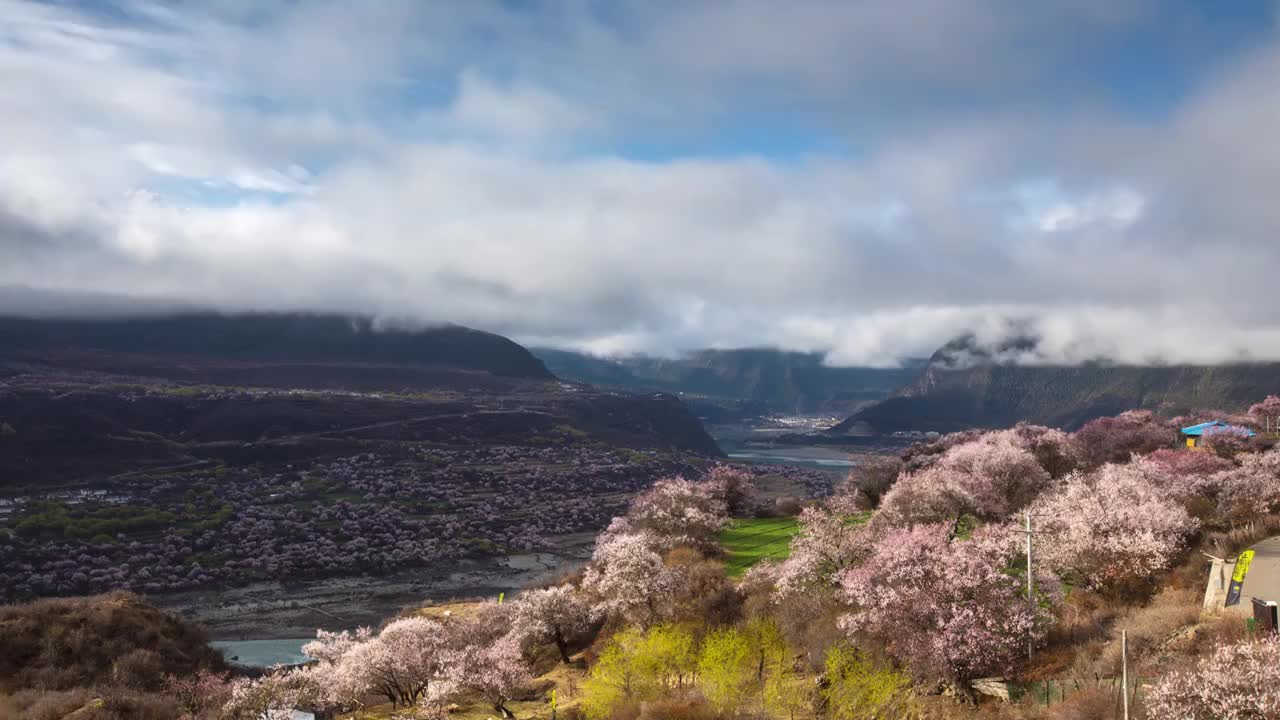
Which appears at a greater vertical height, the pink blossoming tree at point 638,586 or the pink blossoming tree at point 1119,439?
the pink blossoming tree at point 1119,439

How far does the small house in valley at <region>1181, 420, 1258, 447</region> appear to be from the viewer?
70875 millimetres

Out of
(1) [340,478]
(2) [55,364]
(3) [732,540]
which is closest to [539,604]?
(3) [732,540]

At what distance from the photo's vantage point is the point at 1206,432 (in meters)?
72.8

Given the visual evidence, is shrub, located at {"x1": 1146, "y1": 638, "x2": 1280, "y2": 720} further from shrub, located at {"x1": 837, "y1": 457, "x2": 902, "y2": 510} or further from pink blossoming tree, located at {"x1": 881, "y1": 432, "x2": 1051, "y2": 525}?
shrub, located at {"x1": 837, "y1": 457, "x2": 902, "y2": 510}

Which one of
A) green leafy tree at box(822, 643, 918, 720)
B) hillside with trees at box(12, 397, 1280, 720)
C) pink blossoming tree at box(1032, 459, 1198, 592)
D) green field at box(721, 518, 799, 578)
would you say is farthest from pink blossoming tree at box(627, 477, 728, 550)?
green leafy tree at box(822, 643, 918, 720)

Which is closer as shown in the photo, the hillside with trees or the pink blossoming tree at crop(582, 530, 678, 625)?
the hillside with trees

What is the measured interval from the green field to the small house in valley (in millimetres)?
40032

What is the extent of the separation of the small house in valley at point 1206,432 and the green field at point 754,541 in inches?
1576

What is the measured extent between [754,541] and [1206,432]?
4776 centimetres

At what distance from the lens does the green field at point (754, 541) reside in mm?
52928

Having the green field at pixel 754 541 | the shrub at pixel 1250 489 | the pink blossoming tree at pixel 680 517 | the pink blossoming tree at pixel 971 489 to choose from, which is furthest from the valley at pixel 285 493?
the shrub at pixel 1250 489

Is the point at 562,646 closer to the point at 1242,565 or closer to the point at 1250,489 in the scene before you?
the point at 1242,565

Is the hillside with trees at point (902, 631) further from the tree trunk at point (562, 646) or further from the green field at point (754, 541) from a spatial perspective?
the green field at point (754, 541)

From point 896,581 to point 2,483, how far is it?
132621mm
